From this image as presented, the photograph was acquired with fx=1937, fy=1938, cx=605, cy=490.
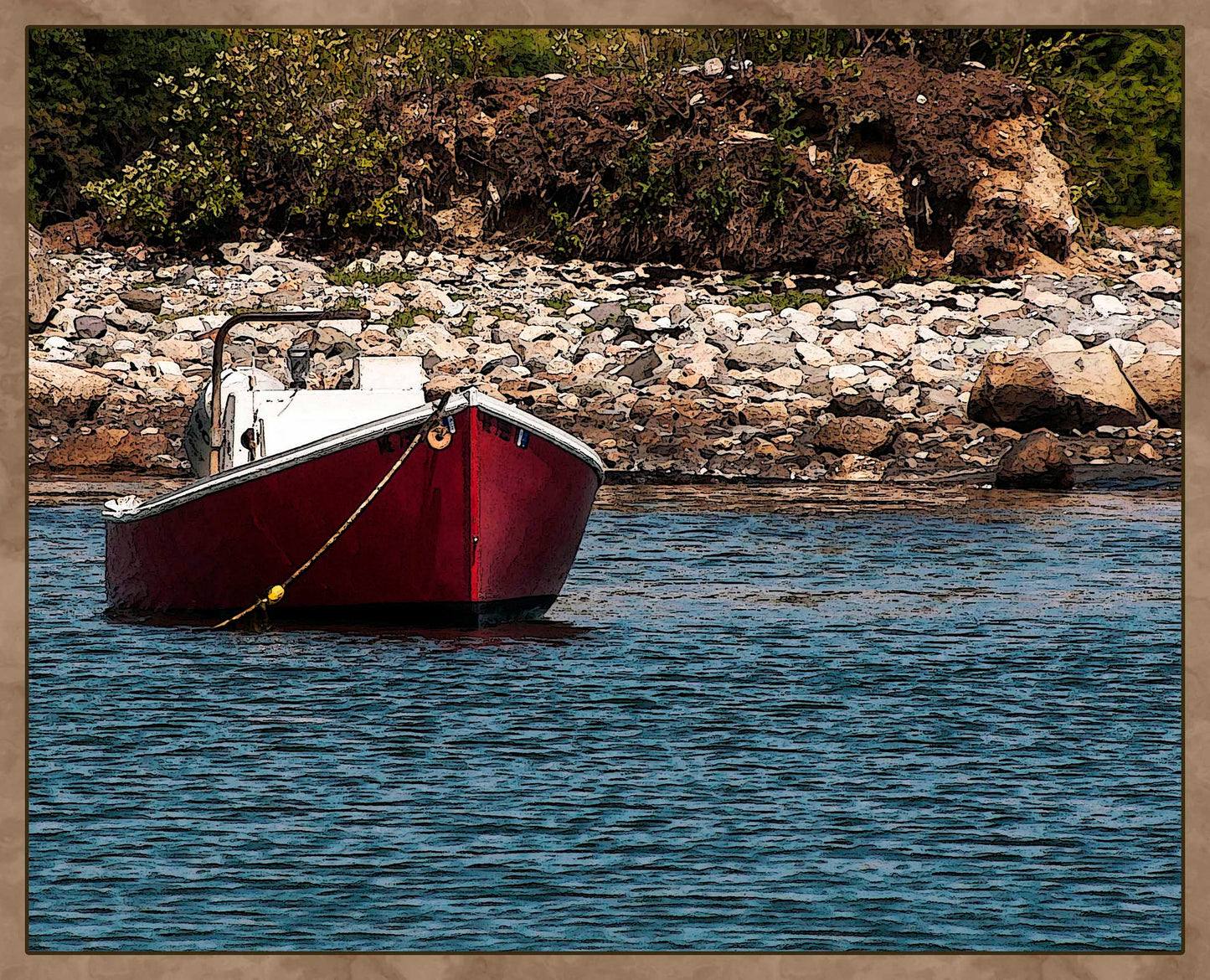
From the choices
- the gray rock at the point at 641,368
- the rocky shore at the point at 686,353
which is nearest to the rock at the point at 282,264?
the rocky shore at the point at 686,353

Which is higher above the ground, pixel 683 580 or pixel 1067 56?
pixel 1067 56

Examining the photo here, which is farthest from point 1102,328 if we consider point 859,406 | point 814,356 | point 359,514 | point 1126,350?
point 359,514

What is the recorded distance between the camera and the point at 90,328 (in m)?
25.6

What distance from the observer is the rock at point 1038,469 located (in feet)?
71.6

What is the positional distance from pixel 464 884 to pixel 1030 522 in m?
12.0

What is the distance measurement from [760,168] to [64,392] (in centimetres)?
1187

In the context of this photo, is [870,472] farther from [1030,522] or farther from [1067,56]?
[1067,56]

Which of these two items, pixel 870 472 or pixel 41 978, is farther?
pixel 870 472

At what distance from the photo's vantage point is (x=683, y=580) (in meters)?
16.4

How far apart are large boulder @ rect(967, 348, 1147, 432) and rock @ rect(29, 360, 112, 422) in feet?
35.1

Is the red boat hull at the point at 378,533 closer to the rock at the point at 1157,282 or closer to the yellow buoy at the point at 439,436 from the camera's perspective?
the yellow buoy at the point at 439,436

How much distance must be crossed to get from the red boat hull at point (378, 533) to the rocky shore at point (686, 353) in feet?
28.8

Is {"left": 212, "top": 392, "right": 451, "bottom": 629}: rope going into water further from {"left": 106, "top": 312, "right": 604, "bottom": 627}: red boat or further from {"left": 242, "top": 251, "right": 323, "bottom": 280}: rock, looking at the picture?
{"left": 242, "top": 251, "right": 323, "bottom": 280}: rock

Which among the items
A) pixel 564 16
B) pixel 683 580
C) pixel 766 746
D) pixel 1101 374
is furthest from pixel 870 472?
pixel 564 16
